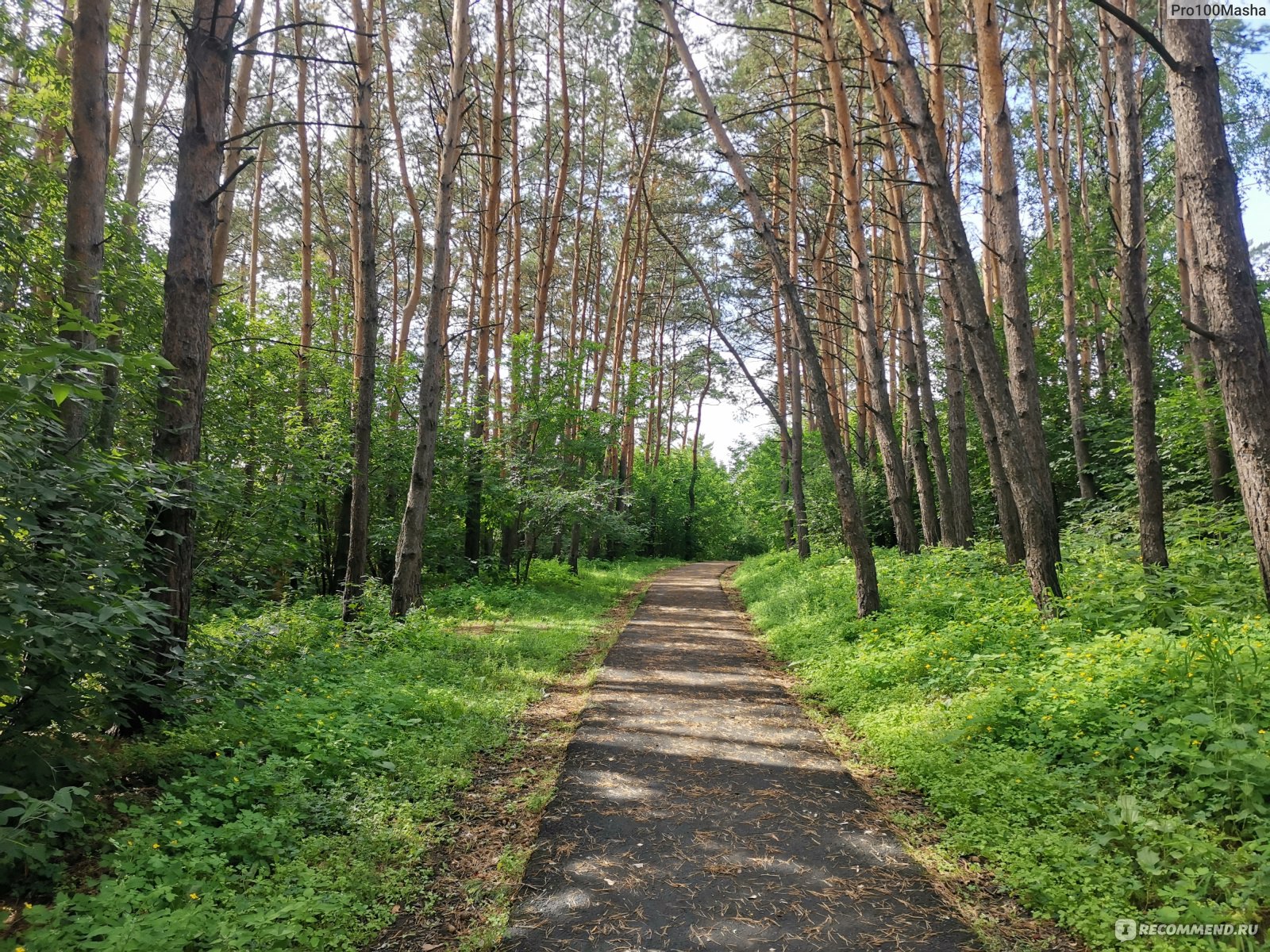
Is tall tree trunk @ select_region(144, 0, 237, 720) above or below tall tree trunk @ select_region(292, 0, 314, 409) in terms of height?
below

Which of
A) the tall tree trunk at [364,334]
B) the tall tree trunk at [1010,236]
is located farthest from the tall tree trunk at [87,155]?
the tall tree trunk at [1010,236]

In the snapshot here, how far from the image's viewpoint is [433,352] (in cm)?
863

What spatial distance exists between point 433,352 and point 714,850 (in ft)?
23.2

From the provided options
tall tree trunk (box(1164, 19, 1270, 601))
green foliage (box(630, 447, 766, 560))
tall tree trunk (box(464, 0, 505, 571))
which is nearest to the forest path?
tall tree trunk (box(1164, 19, 1270, 601))

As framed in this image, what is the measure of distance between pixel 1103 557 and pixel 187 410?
9072 mm

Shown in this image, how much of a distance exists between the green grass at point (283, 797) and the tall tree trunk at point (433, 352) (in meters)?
1.70

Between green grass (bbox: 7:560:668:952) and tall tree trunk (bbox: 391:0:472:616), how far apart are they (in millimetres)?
1705

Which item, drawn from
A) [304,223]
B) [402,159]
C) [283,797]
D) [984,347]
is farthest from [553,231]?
[283,797]

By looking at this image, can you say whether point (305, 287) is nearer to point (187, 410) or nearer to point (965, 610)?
point (187, 410)

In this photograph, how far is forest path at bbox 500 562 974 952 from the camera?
2.78m

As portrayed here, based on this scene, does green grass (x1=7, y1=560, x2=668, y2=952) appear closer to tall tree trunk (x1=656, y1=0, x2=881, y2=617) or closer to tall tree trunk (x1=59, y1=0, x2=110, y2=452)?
tall tree trunk (x1=59, y1=0, x2=110, y2=452)

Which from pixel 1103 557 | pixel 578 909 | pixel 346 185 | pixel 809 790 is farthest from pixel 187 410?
pixel 346 185

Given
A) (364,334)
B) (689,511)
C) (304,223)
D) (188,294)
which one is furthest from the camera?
(689,511)

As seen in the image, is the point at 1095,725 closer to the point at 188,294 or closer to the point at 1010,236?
the point at 1010,236
